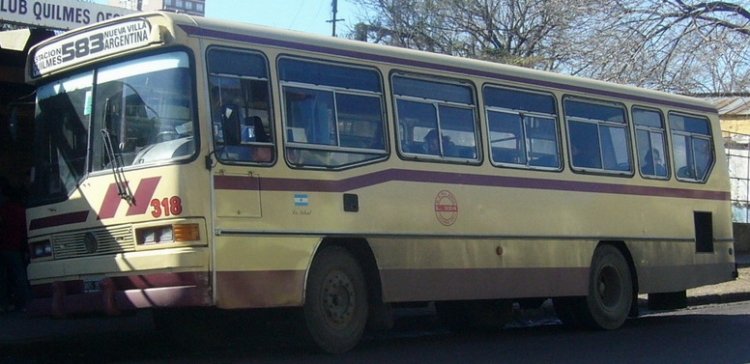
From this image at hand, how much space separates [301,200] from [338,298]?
1102 mm

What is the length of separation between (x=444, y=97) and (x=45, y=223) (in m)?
4.36

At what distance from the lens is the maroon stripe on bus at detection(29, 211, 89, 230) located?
32.2ft

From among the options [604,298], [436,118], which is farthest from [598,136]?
[436,118]

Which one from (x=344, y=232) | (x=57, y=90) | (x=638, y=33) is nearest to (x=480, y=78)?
(x=344, y=232)

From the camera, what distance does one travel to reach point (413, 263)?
36.1 feet

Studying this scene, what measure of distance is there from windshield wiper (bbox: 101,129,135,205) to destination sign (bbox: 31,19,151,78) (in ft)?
2.55

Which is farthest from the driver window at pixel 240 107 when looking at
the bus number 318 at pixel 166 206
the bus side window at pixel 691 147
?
the bus side window at pixel 691 147

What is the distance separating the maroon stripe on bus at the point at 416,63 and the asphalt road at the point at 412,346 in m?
2.63

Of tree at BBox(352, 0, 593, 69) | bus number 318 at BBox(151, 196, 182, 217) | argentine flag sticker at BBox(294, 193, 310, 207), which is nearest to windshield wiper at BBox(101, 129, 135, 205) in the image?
bus number 318 at BBox(151, 196, 182, 217)

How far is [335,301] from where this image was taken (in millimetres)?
10336

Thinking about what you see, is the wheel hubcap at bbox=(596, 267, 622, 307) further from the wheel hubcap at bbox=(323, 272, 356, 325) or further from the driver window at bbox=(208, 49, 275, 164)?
the driver window at bbox=(208, 49, 275, 164)

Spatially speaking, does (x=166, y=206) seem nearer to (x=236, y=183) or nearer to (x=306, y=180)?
(x=236, y=183)

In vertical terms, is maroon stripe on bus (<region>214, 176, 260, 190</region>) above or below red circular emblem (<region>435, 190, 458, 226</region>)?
above

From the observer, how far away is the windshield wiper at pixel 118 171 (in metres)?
9.40
